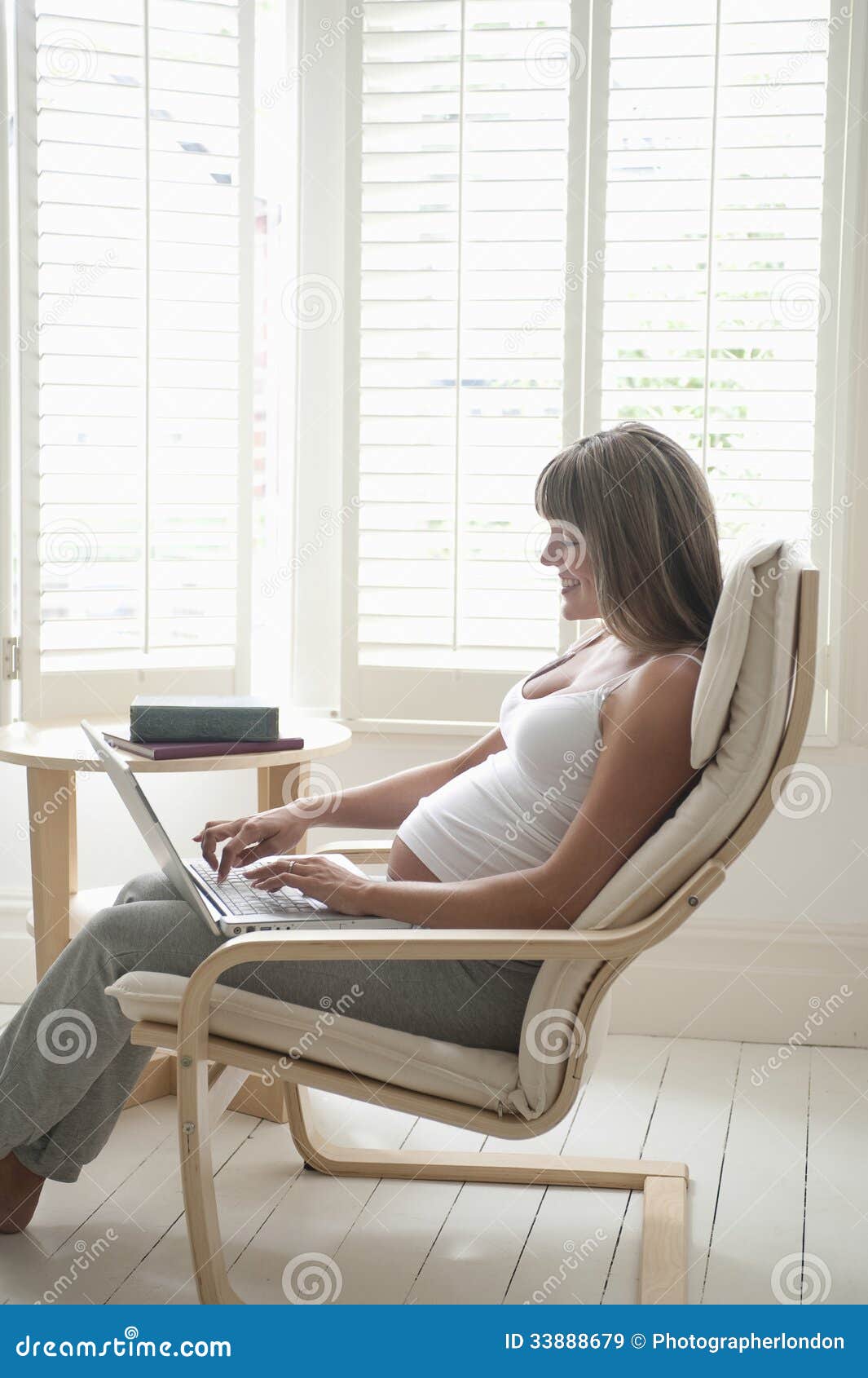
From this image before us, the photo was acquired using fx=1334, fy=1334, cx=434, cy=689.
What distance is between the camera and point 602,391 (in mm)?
2668

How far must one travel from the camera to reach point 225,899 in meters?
1.78

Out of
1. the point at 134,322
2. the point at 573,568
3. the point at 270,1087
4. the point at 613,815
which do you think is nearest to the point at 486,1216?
the point at 270,1087

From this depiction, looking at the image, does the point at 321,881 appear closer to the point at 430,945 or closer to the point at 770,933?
the point at 430,945

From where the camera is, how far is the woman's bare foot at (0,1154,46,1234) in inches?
72.7

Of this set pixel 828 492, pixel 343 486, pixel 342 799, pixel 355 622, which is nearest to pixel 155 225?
pixel 343 486

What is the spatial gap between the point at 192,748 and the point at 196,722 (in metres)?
0.05

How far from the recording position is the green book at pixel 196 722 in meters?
2.18

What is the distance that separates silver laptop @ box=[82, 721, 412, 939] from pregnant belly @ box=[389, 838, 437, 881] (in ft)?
0.28

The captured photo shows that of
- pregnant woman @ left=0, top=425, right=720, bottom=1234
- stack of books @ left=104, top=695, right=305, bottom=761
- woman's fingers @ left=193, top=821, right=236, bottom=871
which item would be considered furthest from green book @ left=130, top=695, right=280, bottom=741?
pregnant woman @ left=0, top=425, right=720, bottom=1234

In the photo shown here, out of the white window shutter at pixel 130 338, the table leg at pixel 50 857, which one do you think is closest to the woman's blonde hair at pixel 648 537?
the table leg at pixel 50 857

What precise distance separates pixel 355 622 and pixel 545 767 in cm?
108

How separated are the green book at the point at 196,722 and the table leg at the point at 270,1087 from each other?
0.14 m

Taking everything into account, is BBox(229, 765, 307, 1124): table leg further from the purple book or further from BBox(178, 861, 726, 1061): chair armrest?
BBox(178, 861, 726, 1061): chair armrest

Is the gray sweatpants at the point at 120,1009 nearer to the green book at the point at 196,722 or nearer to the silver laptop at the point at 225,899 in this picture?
the silver laptop at the point at 225,899
